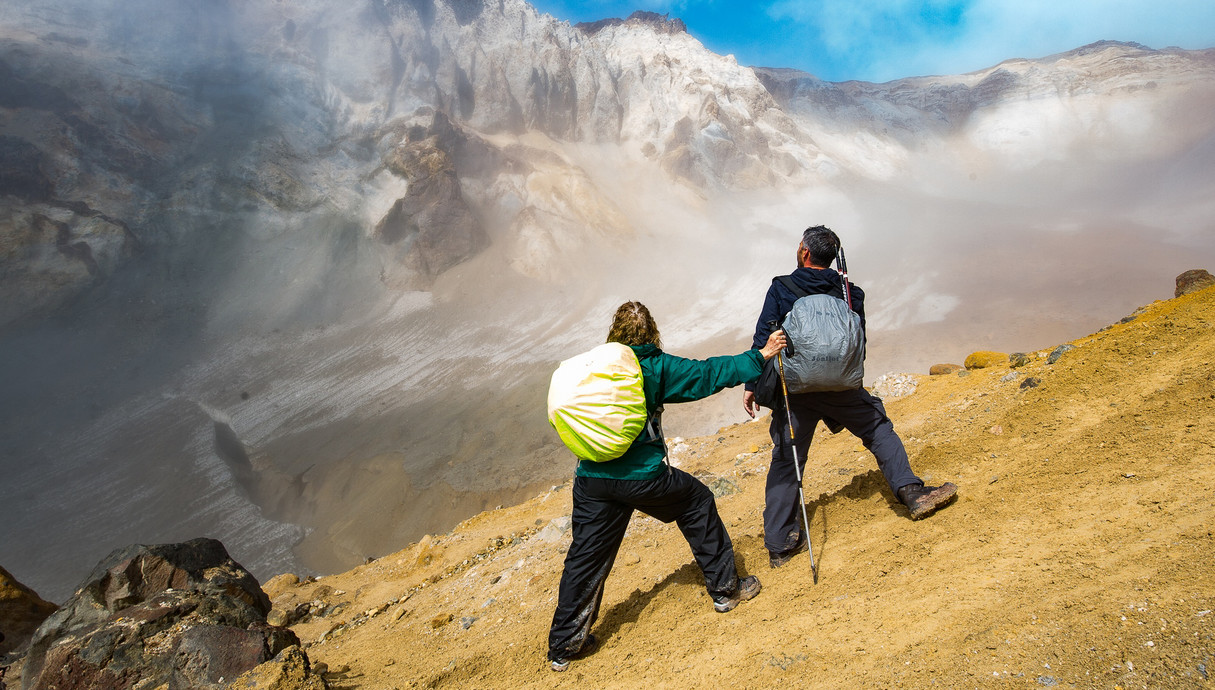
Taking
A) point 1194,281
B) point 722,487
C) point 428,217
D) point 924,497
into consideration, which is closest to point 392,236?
point 428,217

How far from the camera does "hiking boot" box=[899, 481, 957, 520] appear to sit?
128 inches

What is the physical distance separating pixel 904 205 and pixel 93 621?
42.8 metres

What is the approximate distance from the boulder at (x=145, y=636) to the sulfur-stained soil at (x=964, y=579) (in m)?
0.73

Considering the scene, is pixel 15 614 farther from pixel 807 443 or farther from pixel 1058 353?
pixel 1058 353

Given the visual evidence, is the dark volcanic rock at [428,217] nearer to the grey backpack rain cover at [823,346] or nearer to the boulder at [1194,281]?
the boulder at [1194,281]

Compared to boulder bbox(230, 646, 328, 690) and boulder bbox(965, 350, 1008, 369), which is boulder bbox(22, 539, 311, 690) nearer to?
boulder bbox(230, 646, 328, 690)

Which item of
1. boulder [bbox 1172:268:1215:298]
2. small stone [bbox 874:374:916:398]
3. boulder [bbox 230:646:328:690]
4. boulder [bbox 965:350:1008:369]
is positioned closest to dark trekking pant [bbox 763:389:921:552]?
boulder [bbox 230:646:328:690]

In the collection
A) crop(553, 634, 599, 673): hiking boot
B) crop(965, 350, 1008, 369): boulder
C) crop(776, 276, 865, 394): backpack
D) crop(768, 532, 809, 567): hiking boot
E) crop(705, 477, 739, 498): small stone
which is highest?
crop(776, 276, 865, 394): backpack

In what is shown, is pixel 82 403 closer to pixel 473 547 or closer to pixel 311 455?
pixel 311 455

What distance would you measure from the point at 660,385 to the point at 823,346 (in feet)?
2.97

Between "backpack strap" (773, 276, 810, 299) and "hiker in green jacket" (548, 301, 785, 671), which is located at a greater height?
"backpack strap" (773, 276, 810, 299)

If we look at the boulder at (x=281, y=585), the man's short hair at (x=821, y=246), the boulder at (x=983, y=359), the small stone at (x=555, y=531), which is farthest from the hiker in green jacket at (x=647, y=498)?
the boulder at (x=983, y=359)

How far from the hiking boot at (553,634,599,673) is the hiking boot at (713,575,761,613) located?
2.48 ft

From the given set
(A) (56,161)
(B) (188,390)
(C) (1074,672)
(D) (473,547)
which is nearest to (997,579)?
(C) (1074,672)
